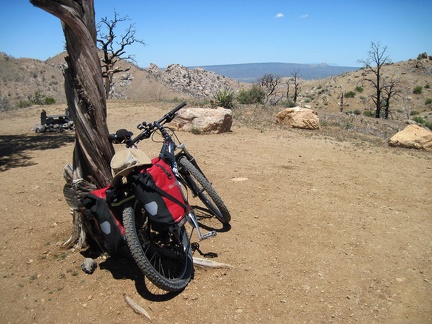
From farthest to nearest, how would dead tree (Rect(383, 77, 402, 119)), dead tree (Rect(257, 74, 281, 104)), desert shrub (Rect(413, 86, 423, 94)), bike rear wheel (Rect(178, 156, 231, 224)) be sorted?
desert shrub (Rect(413, 86, 423, 94)) → dead tree (Rect(257, 74, 281, 104)) → dead tree (Rect(383, 77, 402, 119)) → bike rear wheel (Rect(178, 156, 231, 224))

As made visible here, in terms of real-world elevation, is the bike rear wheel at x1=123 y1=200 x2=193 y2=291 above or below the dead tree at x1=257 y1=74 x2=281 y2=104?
below

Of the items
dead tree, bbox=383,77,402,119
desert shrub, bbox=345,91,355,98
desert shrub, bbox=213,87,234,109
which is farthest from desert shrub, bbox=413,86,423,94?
desert shrub, bbox=213,87,234,109

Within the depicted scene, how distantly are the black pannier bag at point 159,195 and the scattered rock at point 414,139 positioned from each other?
838 centimetres

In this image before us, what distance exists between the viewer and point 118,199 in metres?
2.76

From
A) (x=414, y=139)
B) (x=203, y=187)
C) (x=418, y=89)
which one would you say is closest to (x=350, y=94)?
(x=418, y=89)

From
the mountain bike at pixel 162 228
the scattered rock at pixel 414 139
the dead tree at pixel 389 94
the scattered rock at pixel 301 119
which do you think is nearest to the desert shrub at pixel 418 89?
the dead tree at pixel 389 94

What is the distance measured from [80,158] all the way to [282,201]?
286cm

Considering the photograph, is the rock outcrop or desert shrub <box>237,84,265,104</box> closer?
desert shrub <box>237,84,265,104</box>

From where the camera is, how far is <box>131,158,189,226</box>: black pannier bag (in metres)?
2.63

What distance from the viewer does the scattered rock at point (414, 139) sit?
350 inches

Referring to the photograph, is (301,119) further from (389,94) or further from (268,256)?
(389,94)

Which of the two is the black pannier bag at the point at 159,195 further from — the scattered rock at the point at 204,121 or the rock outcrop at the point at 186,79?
the rock outcrop at the point at 186,79

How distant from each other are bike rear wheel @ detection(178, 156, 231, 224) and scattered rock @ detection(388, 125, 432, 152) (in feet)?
24.0

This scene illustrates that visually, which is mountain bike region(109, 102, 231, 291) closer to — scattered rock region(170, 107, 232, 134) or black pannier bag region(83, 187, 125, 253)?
black pannier bag region(83, 187, 125, 253)
